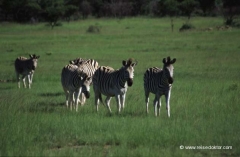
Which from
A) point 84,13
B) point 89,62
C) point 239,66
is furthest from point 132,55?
point 84,13

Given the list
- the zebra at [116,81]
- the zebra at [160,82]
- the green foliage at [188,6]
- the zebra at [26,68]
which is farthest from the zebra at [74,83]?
the green foliage at [188,6]

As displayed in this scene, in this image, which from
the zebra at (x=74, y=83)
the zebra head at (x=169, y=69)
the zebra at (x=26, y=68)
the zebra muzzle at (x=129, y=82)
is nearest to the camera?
the zebra head at (x=169, y=69)

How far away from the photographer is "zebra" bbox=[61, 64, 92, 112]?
46.5 feet

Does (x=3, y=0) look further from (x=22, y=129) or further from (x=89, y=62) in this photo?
(x=22, y=129)

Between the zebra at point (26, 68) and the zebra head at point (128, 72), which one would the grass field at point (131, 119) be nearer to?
the zebra at point (26, 68)

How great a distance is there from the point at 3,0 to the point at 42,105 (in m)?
66.5

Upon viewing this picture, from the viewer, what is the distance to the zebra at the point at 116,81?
43.3 ft

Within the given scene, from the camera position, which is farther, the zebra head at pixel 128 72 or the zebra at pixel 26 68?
the zebra at pixel 26 68

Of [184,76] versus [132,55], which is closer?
[184,76]

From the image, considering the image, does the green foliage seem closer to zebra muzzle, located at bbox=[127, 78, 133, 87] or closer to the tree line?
the tree line

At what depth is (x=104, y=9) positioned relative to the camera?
92.9 metres

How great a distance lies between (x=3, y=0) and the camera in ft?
256

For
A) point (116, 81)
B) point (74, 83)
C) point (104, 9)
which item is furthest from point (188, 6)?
point (116, 81)

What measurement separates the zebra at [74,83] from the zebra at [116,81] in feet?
1.23
